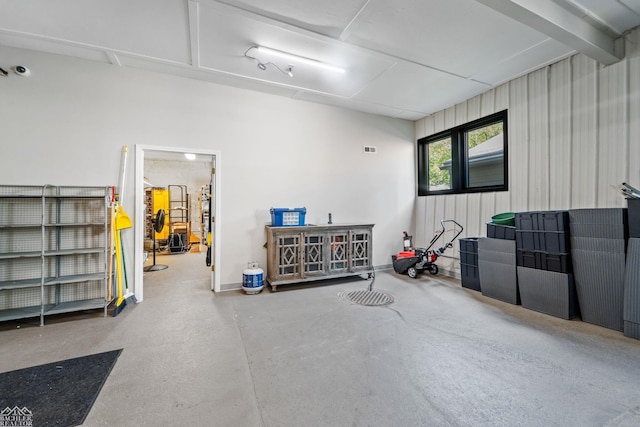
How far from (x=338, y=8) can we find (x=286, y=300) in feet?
11.2

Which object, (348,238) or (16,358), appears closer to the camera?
(16,358)

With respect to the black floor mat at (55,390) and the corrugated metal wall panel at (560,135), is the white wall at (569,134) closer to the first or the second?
the corrugated metal wall panel at (560,135)

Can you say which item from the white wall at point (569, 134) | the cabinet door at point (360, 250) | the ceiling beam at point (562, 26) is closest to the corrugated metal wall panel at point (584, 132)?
the white wall at point (569, 134)

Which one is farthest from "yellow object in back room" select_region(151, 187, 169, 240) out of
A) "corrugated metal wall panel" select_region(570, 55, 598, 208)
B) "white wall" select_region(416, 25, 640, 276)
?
"corrugated metal wall panel" select_region(570, 55, 598, 208)

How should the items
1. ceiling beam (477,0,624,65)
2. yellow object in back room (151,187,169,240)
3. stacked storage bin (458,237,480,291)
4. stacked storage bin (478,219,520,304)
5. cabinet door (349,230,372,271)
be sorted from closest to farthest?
1. ceiling beam (477,0,624,65)
2. stacked storage bin (478,219,520,304)
3. stacked storage bin (458,237,480,291)
4. cabinet door (349,230,372,271)
5. yellow object in back room (151,187,169,240)

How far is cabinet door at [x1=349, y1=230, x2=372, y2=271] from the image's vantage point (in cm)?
443

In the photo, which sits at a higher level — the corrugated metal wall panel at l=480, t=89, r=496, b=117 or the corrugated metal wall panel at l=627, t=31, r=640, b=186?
the corrugated metal wall panel at l=480, t=89, r=496, b=117

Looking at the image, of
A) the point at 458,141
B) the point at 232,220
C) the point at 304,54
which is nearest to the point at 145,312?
the point at 232,220

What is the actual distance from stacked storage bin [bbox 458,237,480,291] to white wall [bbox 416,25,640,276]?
0.44 metres

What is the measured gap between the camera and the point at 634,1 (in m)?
2.39

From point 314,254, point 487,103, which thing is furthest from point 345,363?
point 487,103

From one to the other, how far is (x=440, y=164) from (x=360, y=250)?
252cm

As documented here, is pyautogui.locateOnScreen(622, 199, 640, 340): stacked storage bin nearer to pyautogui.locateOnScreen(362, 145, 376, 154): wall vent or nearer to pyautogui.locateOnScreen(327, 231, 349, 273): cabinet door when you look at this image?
pyautogui.locateOnScreen(327, 231, 349, 273): cabinet door

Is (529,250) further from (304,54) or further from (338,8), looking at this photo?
(304,54)
